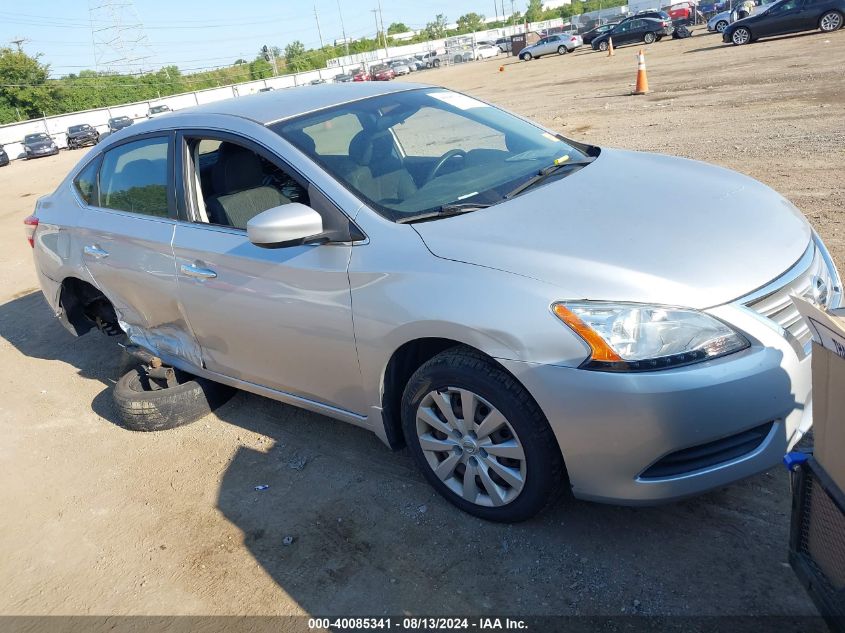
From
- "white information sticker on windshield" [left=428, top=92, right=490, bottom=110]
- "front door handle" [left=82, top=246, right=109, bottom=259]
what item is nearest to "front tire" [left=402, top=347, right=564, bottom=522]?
"white information sticker on windshield" [left=428, top=92, right=490, bottom=110]

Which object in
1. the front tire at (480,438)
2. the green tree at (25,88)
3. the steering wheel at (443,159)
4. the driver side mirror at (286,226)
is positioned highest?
the green tree at (25,88)

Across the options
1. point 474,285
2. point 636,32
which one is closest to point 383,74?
point 636,32

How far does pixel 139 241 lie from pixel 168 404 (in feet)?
3.21

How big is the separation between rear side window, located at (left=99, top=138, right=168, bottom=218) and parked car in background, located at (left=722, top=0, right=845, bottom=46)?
2502cm

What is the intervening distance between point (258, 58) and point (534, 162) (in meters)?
113

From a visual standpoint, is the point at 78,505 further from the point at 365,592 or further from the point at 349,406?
the point at 365,592

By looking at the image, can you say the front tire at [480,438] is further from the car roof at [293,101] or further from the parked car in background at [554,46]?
the parked car in background at [554,46]

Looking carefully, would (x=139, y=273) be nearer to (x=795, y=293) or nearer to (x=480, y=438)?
(x=480, y=438)

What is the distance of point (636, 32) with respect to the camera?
36750 millimetres

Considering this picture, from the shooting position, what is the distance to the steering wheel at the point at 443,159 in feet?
11.2

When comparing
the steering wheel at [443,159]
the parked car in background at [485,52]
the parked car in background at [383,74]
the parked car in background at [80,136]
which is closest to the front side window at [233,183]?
the steering wheel at [443,159]

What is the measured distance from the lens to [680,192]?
3096 millimetres

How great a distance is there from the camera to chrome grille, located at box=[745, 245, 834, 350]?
245 centimetres

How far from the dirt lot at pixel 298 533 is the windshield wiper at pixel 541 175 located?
1.41m
